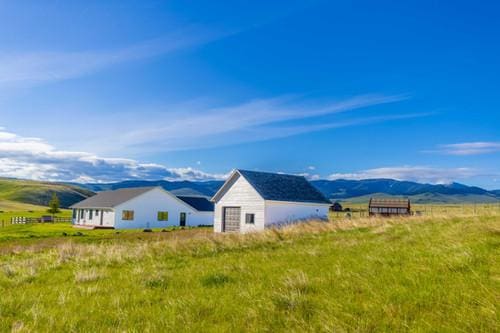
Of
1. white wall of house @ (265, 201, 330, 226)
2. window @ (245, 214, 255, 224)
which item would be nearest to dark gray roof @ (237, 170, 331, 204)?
white wall of house @ (265, 201, 330, 226)

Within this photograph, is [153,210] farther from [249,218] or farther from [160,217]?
[249,218]

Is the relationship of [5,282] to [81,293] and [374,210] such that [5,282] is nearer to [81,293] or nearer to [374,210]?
[81,293]

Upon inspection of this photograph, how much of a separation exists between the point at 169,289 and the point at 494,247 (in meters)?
7.45

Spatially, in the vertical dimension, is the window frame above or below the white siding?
below

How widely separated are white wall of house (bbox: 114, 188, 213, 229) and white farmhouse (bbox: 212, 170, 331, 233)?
27.3m

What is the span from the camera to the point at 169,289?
24.6 ft

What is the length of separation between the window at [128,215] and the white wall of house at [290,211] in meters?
34.8

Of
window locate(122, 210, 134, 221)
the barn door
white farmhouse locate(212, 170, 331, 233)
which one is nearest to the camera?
white farmhouse locate(212, 170, 331, 233)

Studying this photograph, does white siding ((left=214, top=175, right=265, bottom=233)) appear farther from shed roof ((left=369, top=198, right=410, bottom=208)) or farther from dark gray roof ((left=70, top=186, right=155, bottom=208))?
shed roof ((left=369, top=198, right=410, bottom=208))

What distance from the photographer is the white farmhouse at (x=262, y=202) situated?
118 feet

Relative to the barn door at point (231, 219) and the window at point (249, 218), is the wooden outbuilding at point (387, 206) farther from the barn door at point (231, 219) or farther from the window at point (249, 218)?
the window at point (249, 218)

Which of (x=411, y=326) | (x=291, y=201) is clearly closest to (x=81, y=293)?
(x=411, y=326)

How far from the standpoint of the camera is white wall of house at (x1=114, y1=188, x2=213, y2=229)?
61.9 meters

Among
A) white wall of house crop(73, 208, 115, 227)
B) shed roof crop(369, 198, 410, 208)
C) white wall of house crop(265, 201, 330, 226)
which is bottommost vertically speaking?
white wall of house crop(73, 208, 115, 227)
